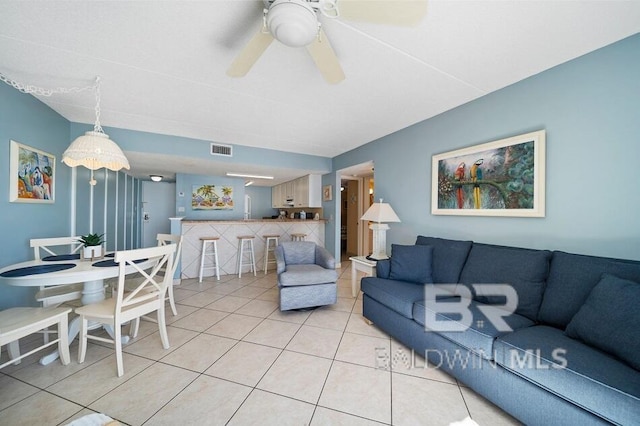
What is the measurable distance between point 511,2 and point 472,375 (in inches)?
92.6

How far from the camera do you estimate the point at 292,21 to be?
1241 millimetres

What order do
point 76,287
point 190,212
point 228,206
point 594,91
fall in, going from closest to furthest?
point 594,91, point 76,287, point 190,212, point 228,206

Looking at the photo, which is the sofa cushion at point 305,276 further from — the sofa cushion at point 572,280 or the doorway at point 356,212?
the doorway at point 356,212

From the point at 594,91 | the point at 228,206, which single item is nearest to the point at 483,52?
the point at 594,91

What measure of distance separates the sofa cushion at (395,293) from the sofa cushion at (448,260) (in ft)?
0.78

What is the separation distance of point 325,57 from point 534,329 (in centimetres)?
226

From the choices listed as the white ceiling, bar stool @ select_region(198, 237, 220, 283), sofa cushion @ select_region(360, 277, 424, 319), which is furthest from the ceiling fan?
bar stool @ select_region(198, 237, 220, 283)

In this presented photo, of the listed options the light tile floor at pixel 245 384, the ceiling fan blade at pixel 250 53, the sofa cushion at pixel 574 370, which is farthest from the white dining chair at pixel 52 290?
the sofa cushion at pixel 574 370

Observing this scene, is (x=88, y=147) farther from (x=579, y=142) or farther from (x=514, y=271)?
(x=579, y=142)

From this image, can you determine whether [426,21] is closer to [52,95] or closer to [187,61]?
[187,61]

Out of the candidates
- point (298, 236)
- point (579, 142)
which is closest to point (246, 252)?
point (298, 236)

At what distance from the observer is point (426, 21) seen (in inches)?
60.4

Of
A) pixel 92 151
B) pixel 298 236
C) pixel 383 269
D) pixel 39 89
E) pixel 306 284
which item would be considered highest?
pixel 39 89

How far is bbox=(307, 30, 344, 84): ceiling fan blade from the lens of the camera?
57.6 inches
